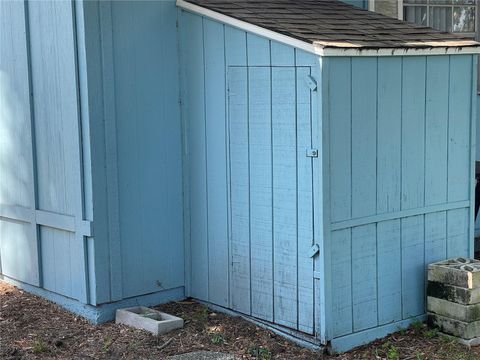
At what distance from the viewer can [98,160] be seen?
221 inches

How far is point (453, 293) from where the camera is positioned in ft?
18.0

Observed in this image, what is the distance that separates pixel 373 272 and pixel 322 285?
50cm

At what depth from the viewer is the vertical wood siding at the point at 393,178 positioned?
17.0ft

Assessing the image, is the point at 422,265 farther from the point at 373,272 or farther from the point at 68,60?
the point at 68,60

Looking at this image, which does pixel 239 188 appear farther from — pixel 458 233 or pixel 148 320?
pixel 458 233

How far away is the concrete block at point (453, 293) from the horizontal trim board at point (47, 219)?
2.43 meters

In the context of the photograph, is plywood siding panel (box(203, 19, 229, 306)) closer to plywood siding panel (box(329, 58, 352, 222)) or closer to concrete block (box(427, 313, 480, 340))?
plywood siding panel (box(329, 58, 352, 222))

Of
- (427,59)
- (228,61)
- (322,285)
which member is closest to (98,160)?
(228,61)

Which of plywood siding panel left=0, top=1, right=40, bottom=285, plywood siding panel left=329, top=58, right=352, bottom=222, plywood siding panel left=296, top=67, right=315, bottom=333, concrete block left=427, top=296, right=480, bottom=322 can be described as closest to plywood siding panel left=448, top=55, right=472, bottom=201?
concrete block left=427, top=296, right=480, bottom=322

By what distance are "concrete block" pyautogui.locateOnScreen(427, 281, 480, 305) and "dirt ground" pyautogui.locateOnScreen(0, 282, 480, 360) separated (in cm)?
27

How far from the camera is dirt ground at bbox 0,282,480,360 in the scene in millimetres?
5227

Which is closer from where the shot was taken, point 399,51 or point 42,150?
point 399,51

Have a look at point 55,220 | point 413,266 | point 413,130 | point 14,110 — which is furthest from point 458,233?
point 14,110

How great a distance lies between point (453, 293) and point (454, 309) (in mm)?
108
